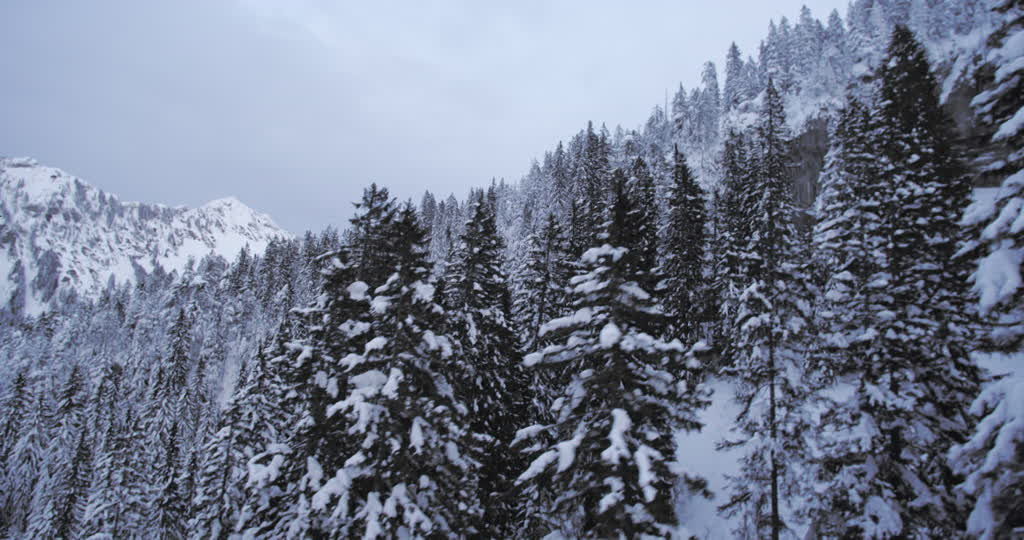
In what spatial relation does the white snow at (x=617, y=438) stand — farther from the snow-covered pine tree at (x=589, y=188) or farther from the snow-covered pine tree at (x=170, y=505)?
the snow-covered pine tree at (x=170, y=505)

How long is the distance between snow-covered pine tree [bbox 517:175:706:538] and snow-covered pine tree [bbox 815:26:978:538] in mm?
6468

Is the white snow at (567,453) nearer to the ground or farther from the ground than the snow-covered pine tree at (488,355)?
nearer to the ground

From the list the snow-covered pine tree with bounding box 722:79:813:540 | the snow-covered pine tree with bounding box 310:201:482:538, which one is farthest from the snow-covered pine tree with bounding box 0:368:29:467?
the snow-covered pine tree with bounding box 722:79:813:540

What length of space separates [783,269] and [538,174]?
9690 cm

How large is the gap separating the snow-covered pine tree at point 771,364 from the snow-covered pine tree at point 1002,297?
941cm

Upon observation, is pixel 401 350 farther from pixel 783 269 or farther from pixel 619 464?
pixel 783 269

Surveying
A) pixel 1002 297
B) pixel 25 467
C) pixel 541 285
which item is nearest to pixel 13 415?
pixel 25 467

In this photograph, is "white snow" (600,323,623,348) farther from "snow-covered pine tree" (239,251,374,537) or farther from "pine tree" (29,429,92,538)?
"pine tree" (29,429,92,538)

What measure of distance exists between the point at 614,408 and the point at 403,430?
19.9 ft

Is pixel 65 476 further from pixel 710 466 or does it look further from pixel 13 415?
pixel 710 466

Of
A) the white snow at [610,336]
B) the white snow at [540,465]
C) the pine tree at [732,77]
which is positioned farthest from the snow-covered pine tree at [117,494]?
the pine tree at [732,77]

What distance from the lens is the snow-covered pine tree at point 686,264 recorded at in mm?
32531

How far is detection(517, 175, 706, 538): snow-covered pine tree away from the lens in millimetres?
9844

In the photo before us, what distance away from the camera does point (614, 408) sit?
10.9 meters
